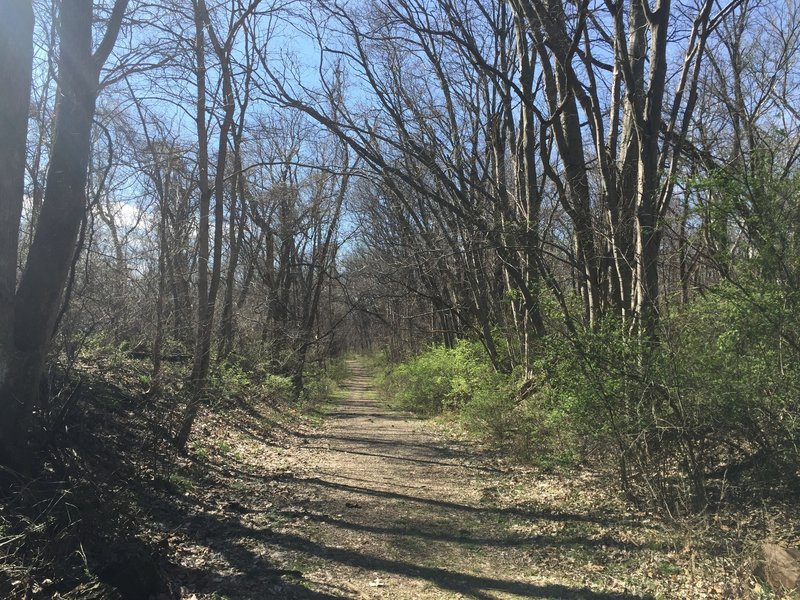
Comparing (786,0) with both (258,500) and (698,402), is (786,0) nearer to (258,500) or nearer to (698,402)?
(698,402)

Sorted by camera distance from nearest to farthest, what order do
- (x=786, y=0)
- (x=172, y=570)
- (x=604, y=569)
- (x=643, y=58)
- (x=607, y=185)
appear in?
(x=172, y=570), (x=604, y=569), (x=607, y=185), (x=643, y=58), (x=786, y=0)

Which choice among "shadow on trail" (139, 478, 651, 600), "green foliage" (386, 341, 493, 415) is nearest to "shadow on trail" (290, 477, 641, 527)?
"shadow on trail" (139, 478, 651, 600)

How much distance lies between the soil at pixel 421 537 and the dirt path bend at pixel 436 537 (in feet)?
0.06

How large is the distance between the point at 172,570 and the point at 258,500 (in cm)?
278

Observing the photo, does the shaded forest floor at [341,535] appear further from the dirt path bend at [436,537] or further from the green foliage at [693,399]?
the green foliage at [693,399]

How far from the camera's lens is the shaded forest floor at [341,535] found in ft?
13.9

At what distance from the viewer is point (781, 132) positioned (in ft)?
18.5

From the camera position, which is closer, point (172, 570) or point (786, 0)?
point (172, 570)

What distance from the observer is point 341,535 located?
6.25 m

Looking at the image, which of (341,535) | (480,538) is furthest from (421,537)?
(341,535)

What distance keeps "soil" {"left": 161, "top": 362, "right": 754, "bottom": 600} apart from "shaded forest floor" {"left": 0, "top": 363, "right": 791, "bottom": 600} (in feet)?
0.07

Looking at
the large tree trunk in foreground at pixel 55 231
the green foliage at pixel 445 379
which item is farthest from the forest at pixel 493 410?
the green foliage at pixel 445 379

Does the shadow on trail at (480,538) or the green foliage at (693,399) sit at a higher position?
the green foliage at (693,399)

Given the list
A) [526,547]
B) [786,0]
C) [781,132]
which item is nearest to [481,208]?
[781,132]
